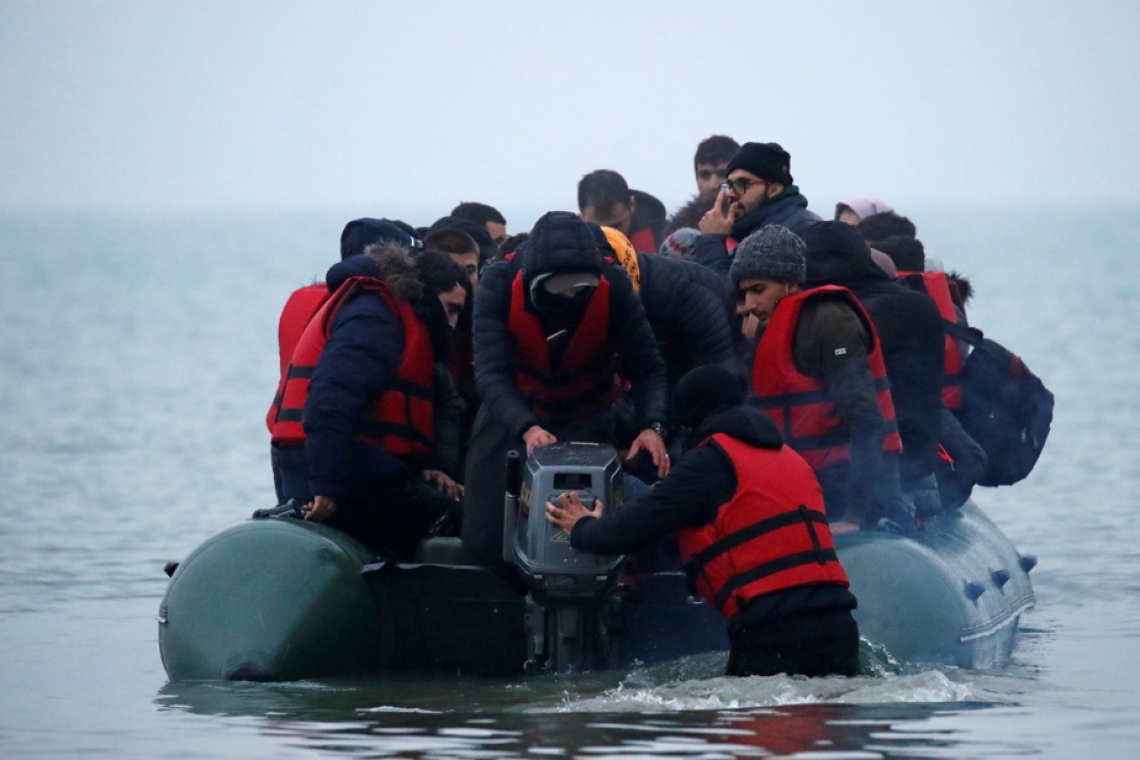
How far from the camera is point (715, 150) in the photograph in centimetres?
1122

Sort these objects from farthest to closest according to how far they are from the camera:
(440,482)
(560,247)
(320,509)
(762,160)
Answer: (762,160), (440,482), (320,509), (560,247)

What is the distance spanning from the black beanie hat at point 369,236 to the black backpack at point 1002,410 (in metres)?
2.63

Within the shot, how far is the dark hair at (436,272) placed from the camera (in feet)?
27.6

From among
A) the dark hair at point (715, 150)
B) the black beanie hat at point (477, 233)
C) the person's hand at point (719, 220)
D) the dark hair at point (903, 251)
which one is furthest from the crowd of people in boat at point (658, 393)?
the dark hair at point (715, 150)

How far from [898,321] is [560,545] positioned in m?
1.94

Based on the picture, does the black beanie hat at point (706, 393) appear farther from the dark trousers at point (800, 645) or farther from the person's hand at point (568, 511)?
the dark trousers at point (800, 645)

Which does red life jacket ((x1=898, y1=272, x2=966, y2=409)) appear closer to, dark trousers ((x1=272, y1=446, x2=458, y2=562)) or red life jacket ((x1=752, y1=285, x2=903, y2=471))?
red life jacket ((x1=752, y1=285, x2=903, y2=471))

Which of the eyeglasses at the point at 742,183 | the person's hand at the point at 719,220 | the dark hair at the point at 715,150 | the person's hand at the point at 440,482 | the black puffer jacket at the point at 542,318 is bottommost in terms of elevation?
the person's hand at the point at 440,482

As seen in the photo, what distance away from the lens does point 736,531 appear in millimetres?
7008

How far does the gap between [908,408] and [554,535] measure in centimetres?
199

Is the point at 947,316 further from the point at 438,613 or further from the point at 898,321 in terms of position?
the point at 438,613

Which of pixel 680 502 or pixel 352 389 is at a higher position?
pixel 352 389

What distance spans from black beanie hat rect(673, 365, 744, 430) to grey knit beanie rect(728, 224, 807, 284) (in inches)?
35.8

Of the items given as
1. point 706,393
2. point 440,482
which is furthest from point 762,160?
point 706,393
